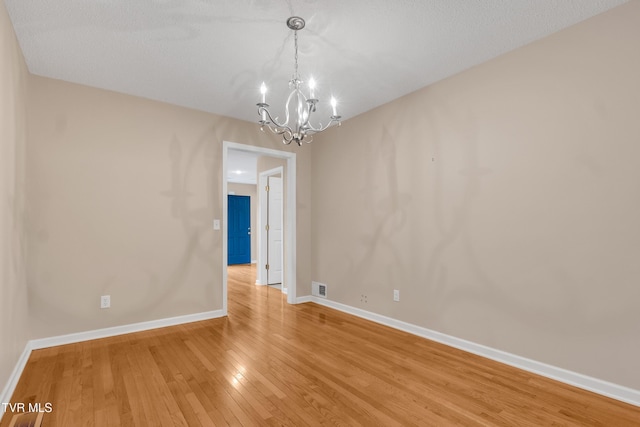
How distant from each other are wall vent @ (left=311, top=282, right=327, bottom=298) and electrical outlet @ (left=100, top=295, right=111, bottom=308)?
8.65 ft

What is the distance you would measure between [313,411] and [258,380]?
0.58 meters

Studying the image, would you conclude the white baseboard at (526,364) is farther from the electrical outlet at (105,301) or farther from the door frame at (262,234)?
the electrical outlet at (105,301)

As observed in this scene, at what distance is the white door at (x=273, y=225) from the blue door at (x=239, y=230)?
3.68 metres

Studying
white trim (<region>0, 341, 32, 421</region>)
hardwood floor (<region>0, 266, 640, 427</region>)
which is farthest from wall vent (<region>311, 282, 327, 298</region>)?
white trim (<region>0, 341, 32, 421</region>)

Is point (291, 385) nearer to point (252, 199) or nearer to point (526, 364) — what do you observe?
point (526, 364)

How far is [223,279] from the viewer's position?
4129 mm

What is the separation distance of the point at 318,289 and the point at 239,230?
548 cm

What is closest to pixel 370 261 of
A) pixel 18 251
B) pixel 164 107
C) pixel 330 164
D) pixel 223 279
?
pixel 330 164

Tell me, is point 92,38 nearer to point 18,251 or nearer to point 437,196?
point 18,251

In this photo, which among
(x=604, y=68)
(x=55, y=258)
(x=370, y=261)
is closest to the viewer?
(x=604, y=68)

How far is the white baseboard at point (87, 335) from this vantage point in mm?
2274

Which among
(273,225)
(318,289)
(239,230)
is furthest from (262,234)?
(239,230)

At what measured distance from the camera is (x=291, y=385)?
2.32 metres

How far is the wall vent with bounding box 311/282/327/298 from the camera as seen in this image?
4.73 meters
